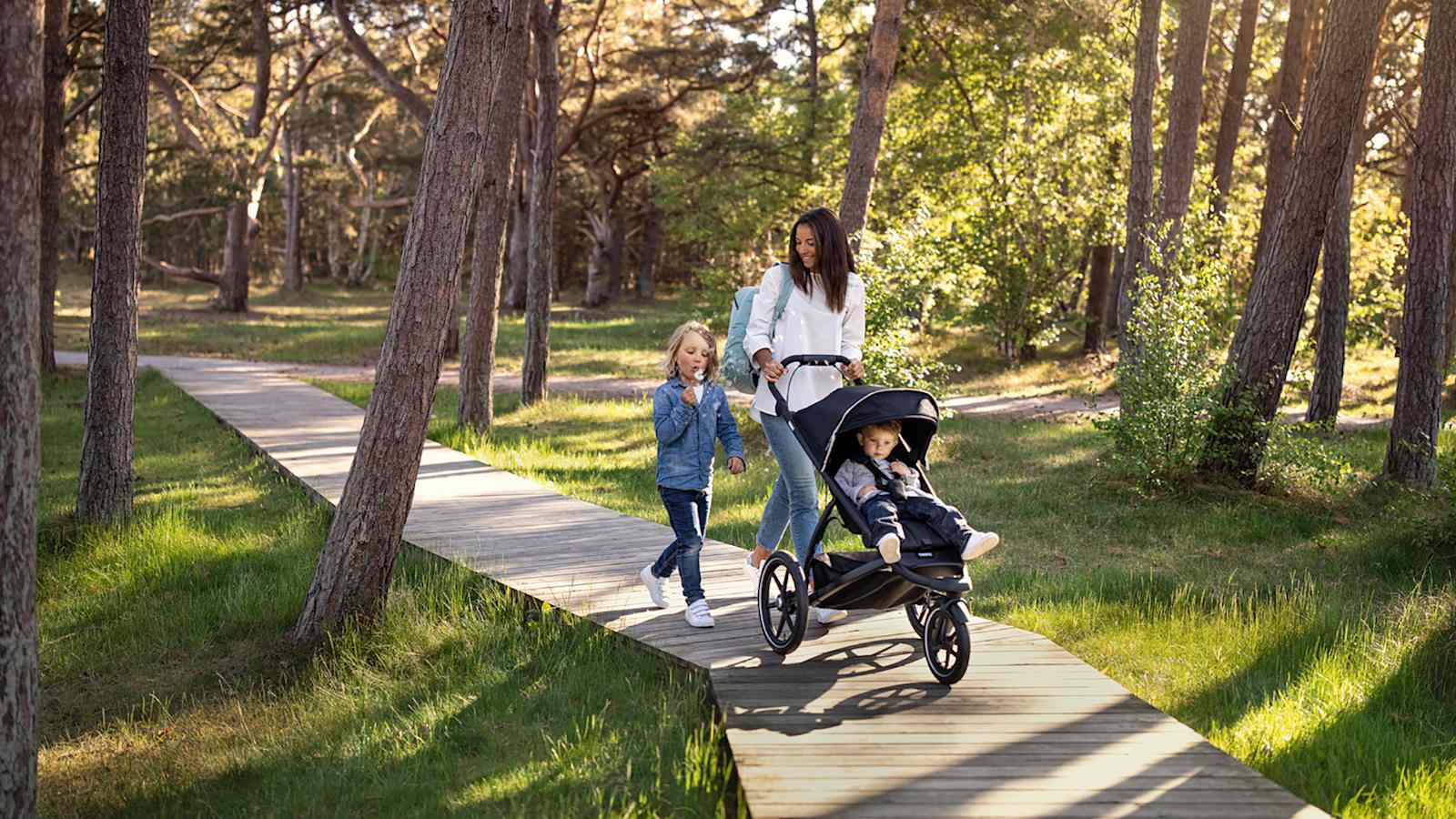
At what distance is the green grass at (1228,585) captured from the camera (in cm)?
539

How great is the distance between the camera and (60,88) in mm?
17312

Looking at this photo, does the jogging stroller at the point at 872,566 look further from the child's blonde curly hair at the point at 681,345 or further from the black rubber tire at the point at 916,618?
the child's blonde curly hair at the point at 681,345

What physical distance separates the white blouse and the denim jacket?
0.79 ft

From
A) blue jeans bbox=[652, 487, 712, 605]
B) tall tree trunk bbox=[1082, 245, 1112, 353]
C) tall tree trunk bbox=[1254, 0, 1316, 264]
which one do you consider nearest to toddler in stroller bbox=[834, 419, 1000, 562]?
blue jeans bbox=[652, 487, 712, 605]

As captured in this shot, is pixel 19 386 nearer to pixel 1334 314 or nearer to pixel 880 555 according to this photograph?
pixel 880 555

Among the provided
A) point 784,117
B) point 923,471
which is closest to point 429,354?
point 923,471

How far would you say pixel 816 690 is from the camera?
17.5 ft

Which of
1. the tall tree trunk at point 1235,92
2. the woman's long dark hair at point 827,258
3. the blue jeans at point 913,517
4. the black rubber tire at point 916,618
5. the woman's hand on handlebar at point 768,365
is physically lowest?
the black rubber tire at point 916,618

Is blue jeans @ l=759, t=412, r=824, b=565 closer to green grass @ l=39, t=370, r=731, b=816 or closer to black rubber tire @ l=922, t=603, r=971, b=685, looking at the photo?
black rubber tire @ l=922, t=603, r=971, b=685

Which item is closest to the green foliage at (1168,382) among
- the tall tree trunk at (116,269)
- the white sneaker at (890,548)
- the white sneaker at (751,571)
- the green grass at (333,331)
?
the white sneaker at (751,571)

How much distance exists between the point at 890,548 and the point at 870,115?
897cm

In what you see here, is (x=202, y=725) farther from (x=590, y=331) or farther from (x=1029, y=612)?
(x=590, y=331)

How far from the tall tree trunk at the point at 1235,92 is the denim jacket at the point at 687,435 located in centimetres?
1466

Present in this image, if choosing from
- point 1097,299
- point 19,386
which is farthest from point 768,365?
point 1097,299
